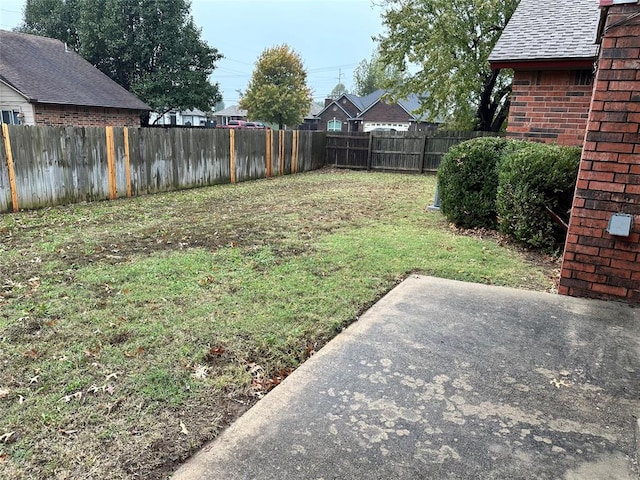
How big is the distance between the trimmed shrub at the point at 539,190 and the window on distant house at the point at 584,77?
243cm

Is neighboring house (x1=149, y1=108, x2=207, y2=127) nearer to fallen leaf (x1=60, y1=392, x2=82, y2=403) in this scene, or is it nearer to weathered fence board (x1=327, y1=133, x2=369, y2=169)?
weathered fence board (x1=327, y1=133, x2=369, y2=169)

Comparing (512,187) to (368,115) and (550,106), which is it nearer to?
(550,106)

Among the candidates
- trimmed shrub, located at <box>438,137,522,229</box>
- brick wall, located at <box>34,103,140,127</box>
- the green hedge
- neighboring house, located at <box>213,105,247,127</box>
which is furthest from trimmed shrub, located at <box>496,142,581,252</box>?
neighboring house, located at <box>213,105,247,127</box>

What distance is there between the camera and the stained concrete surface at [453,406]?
80.5 inches

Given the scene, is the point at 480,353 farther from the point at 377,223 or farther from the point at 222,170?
the point at 222,170

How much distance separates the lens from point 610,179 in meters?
3.84

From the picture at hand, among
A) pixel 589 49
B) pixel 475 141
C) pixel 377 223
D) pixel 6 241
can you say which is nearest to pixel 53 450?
pixel 6 241

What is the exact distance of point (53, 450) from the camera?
2.20 meters

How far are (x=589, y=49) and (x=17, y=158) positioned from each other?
10.2m

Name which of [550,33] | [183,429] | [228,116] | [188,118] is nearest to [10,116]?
[550,33]

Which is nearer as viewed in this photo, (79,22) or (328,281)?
(328,281)

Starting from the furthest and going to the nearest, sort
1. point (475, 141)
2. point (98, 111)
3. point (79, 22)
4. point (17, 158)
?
point (79, 22), point (98, 111), point (17, 158), point (475, 141)

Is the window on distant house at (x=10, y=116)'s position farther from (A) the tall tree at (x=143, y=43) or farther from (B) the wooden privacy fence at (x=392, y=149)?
(B) the wooden privacy fence at (x=392, y=149)

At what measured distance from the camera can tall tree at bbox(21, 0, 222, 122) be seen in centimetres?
2925
